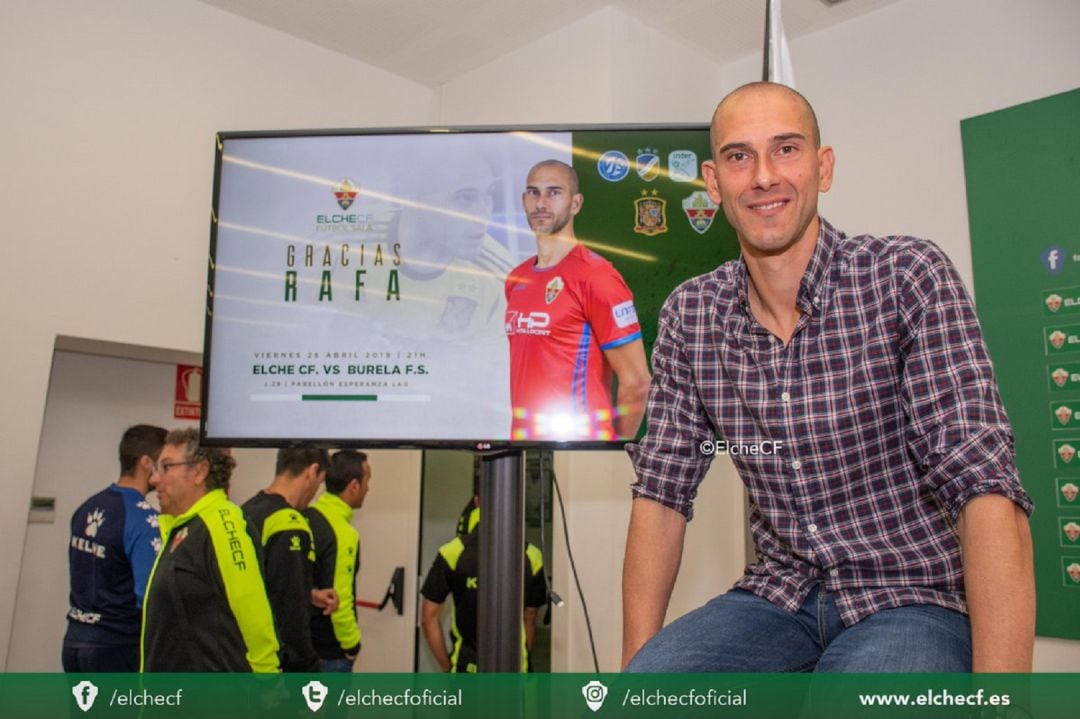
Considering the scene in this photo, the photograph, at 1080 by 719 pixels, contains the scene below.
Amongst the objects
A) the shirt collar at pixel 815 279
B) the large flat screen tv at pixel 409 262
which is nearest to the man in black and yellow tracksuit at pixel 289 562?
the large flat screen tv at pixel 409 262

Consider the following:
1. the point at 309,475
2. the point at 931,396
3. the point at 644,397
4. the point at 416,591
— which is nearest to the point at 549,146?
the point at 644,397

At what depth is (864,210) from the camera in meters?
3.68

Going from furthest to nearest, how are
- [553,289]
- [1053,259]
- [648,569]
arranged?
1. [1053,259]
2. [553,289]
3. [648,569]

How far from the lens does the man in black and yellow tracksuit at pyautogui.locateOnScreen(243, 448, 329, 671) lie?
3.30 metres

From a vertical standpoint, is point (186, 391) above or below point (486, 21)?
below

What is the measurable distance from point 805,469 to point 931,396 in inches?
7.9

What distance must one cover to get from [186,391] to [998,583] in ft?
12.7

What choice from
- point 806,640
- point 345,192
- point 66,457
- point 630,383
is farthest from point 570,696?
point 66,457

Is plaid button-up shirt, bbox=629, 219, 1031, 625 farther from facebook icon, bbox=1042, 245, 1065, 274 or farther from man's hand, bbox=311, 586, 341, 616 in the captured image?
man's hand, bbox=311, 586, 341, 616

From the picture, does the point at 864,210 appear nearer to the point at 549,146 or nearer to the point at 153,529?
the point at 549,146

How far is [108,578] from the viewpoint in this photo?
3457 mm

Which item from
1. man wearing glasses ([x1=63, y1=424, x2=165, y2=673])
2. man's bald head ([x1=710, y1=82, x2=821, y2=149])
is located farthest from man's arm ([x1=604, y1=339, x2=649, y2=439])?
man wearing glasses ([x1=63, y1=424, x2=165, y2=673])

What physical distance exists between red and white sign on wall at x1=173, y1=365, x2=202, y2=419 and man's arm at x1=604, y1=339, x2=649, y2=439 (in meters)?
2.84

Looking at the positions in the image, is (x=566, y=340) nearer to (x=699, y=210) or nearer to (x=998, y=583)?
(x=699, y=210)
